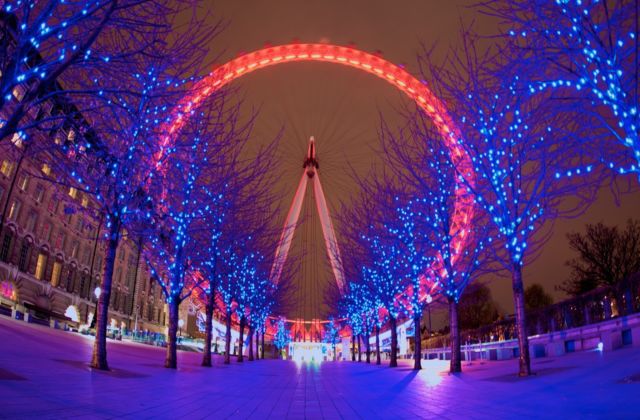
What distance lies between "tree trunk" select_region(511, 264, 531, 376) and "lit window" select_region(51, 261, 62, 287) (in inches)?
2115

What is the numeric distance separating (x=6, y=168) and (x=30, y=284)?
1242cm

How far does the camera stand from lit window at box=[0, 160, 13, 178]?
4619 centimetres

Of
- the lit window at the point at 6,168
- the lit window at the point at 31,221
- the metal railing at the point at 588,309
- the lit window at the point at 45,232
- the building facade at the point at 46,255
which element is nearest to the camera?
the metal railing at the point at 588,309

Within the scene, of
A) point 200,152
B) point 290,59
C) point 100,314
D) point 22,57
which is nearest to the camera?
point 22,57

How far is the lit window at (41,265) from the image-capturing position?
53938 mm

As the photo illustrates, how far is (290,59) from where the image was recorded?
160ft

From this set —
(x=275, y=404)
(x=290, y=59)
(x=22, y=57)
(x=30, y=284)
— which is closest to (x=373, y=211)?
(x=290, y=59)

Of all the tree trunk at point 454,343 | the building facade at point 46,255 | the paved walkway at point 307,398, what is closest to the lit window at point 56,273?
the building facade at point 46,255

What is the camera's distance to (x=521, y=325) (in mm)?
16906

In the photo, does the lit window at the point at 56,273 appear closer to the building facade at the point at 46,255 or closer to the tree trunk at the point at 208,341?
the building facade at the point at 46,255

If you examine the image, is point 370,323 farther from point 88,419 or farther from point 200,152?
point 88,419

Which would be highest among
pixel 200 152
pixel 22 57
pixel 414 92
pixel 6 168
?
pixel 414 92

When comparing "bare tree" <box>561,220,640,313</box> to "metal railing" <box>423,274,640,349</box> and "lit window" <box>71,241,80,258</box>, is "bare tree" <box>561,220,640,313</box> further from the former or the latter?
"lit window" <box>71,241,80,258</box>

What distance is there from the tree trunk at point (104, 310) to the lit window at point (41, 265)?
42455 millimetres
